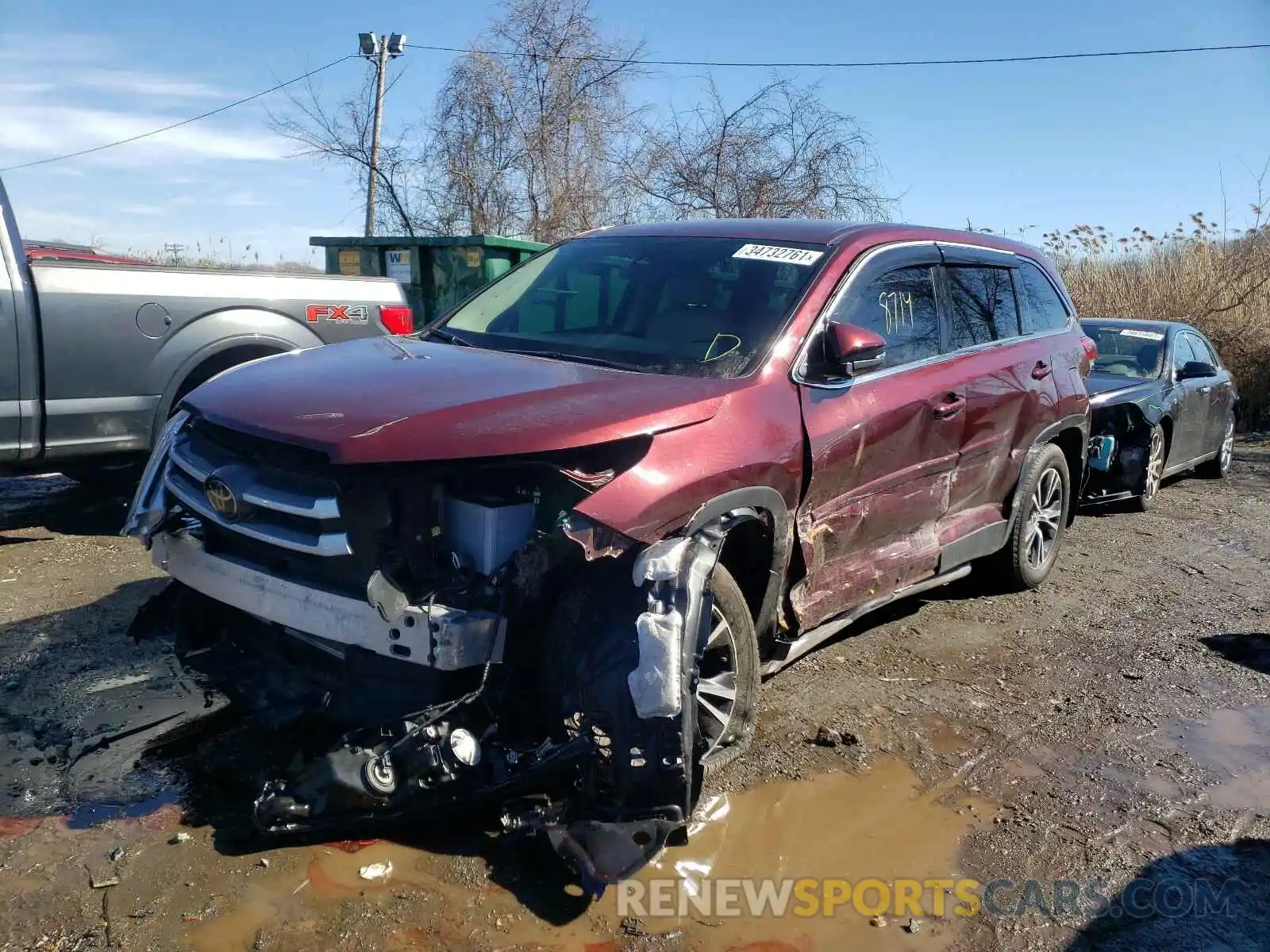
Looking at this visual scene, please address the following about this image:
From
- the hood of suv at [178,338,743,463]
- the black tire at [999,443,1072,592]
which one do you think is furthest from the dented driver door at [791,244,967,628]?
the black tire at [999,443,1072,592]

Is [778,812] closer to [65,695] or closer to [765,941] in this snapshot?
[765,941]

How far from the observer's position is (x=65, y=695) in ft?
13.0

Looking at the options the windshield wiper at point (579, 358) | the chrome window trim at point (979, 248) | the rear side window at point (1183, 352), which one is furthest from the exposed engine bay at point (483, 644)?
the rear side window at point (1183, 352)

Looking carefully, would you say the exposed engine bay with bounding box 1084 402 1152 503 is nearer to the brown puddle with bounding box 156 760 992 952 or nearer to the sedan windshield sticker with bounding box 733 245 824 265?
the sedan windshield sticker with bounding box 733 245 824 265

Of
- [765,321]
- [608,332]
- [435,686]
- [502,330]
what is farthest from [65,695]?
[765,321]

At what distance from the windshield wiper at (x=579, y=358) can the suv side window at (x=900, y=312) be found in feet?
2.89

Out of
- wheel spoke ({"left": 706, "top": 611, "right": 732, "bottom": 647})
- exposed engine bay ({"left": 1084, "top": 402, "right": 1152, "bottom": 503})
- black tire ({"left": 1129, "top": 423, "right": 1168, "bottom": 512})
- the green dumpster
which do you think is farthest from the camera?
the green dumpster

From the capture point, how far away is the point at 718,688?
3391 mm

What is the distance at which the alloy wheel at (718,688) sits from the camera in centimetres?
338

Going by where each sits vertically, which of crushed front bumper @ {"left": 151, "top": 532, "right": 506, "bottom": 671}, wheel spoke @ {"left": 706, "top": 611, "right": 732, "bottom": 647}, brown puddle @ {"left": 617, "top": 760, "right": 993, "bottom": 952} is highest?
crushed front bumper @ {"left": 151, "top": 532, "right": 506, "bottom": 671}

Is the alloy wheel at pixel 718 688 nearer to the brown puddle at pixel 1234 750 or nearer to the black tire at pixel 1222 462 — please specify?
the brown puddle at pixel 1234 750

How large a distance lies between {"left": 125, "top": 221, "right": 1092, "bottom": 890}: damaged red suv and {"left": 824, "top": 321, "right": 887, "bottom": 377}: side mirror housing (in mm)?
11

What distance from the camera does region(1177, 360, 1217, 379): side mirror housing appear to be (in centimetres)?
896

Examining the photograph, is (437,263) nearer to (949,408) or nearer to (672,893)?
(949,408)
